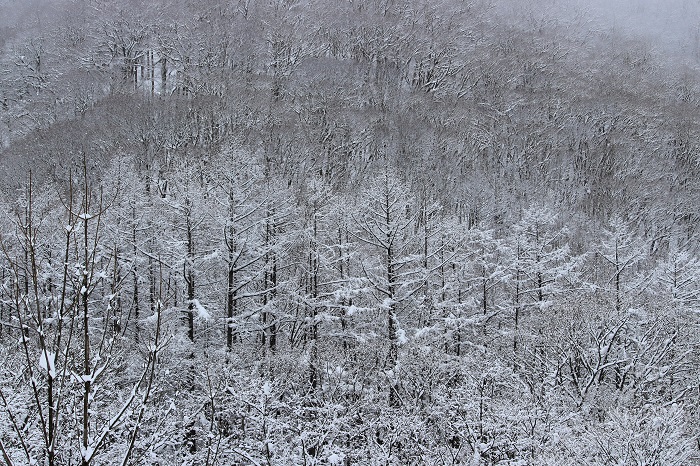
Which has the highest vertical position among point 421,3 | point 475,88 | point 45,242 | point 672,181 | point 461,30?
point 421,3

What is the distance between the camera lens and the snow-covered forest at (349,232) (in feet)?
39.5

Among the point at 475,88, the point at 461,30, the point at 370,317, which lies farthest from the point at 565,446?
the point at 461,30

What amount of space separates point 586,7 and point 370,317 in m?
151

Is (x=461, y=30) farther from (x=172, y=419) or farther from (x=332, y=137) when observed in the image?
(x=172, y=419)

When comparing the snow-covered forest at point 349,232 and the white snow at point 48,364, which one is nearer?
the white snow at point 48,364

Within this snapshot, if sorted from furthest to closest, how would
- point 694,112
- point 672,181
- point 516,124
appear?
point 694,112
point 516,124
point 672,181

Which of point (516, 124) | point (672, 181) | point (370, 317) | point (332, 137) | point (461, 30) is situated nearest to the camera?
point (370, 317)

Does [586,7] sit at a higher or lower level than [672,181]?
higher

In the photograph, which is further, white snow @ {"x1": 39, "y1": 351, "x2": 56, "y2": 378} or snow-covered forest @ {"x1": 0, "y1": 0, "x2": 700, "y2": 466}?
snow-covered forest @ {"x1": 0, "y1": 0, "x2": 700, "y2": 466}

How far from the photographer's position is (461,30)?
10338cm

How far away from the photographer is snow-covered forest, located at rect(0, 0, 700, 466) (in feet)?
39.5

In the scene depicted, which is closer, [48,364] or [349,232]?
[48,364]

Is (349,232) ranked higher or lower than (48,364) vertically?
lower

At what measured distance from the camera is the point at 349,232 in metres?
19.9
